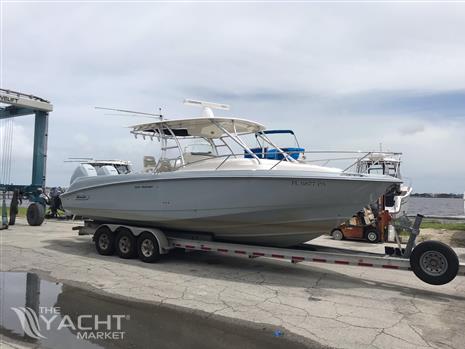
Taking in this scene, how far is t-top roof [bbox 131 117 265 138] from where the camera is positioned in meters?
8.54

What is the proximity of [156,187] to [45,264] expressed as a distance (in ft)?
8.83

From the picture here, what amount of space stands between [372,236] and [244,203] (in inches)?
273

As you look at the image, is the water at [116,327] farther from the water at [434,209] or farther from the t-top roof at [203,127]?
the water at [434,209]

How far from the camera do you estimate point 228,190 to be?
25.8ft

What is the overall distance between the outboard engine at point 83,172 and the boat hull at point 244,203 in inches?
50.2

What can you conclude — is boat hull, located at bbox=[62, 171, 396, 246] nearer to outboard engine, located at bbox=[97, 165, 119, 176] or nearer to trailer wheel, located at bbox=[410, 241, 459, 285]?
outboard engine, located at bbox=[97, 165, 119, 176]

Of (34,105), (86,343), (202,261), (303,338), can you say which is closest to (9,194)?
(34,105)

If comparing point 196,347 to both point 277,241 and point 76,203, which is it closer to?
point 277,241

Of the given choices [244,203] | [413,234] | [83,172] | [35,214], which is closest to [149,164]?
[83,172]

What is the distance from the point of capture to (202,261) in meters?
9.14

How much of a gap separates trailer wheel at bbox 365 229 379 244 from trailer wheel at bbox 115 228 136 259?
24.9 feet

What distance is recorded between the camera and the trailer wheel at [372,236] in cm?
1305

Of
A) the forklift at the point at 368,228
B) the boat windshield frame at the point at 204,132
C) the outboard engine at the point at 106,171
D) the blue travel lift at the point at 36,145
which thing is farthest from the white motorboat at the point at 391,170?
the blue travel lift at the point at 36,145

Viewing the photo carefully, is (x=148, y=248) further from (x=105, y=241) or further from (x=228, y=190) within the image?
(x=228, y=190)
